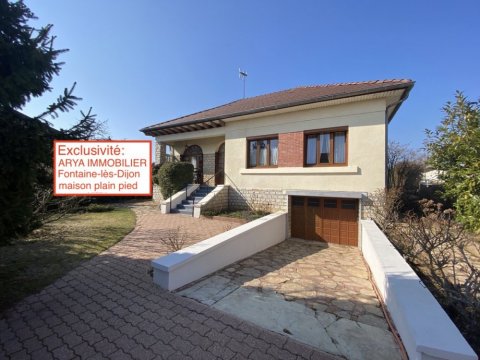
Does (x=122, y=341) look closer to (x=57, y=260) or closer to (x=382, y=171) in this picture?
(x=57, y=260)

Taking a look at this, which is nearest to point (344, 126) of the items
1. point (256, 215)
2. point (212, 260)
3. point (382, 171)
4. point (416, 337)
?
point (382, 171)

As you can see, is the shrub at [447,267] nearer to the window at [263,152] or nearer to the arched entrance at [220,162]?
the window at [263,152]

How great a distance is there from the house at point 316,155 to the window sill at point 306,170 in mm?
33

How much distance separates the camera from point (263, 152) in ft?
35.8

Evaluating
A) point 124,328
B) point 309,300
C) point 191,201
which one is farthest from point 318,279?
point 191,201

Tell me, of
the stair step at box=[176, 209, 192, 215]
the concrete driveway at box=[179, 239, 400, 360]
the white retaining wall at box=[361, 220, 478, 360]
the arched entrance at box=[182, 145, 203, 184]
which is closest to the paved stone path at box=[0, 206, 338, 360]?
the concrete driveway at box=[179, 239, 400, 360]

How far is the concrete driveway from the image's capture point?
292 cm

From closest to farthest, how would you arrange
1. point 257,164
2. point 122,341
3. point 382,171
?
point 122,341, point 382,171, point 257,164

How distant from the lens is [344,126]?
8711 millimetres

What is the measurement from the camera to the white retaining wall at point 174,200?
12086 mm

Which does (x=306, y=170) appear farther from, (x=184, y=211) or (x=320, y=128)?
(x=184, y=211)

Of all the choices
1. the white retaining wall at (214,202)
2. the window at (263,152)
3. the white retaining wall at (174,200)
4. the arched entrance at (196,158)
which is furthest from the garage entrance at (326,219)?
the arched entrance at (196,158)

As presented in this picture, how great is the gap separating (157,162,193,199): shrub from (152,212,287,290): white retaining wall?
706 centimetres

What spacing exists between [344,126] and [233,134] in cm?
505
